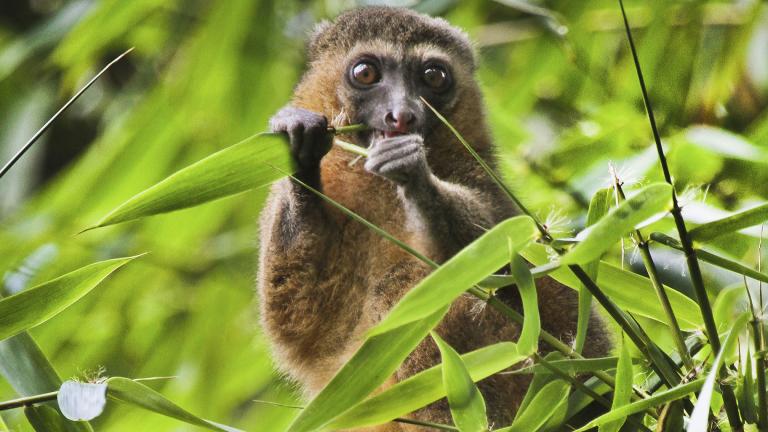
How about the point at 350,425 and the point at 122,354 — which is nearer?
the point at 350,425

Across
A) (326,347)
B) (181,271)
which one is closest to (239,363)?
(181,271)

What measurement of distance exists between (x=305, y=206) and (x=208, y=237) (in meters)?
2.26

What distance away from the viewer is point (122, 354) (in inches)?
197

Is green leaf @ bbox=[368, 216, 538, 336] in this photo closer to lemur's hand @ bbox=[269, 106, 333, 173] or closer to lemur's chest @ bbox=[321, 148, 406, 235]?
lemur's hand @ bbox=[269, 106, 333, 173]

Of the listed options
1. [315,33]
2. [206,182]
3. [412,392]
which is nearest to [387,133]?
[315,33]

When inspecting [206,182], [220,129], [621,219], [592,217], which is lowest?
[621,219]

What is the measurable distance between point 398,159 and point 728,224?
3.67 ft

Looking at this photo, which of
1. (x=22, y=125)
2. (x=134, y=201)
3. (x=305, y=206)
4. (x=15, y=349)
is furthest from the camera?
(x=22, y=125)

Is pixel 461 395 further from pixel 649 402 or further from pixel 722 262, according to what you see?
pixel 722 262

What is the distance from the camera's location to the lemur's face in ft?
10.9

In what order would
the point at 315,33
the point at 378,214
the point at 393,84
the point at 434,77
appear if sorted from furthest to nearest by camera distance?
the point at 315,33 < the point at 434,77 < the point at 393,84 < the point at 378,214

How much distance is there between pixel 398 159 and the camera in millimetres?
2686

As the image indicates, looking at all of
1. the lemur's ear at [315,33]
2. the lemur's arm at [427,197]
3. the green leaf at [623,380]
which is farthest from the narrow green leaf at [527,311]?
the lemur's ear at [315,33]

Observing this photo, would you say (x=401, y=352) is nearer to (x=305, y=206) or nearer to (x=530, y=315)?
(x=530, y=315)
